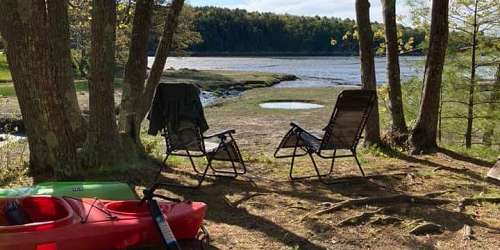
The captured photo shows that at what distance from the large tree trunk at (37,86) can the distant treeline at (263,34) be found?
110367 mm

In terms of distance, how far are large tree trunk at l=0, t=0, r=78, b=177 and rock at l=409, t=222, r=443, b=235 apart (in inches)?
146

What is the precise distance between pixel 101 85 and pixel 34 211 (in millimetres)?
2666

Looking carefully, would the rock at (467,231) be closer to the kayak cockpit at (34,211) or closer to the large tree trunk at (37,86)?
the kayak cockpit at (34,211)

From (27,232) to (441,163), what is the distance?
20.0 ft

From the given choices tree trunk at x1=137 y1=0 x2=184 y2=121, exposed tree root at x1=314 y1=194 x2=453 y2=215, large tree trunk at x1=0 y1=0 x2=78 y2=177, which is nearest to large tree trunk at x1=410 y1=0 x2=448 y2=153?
exposed tree root at x1=314 y1=194 x2=453 y2=215

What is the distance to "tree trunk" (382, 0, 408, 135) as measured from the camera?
971 centimetres

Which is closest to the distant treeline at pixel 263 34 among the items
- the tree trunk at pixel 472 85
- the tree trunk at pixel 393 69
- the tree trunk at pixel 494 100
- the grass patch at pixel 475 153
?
the tree trunk at pixel 472 85

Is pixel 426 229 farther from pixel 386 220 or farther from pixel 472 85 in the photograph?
pixel 472 85

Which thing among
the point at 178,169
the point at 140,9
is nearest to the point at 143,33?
the point at 140,9

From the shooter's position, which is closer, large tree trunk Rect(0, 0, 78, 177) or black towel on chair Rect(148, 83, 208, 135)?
large tree trunk Rect(0, 0, 78, 177)

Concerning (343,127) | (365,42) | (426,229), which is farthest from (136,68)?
(426,229)

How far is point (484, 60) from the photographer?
687 inches

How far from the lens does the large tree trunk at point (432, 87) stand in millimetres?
8961

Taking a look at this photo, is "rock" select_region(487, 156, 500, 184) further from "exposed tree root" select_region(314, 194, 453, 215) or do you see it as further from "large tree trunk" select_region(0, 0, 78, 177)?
"large tree trunk" select_region(0, 0, 78, 177)
